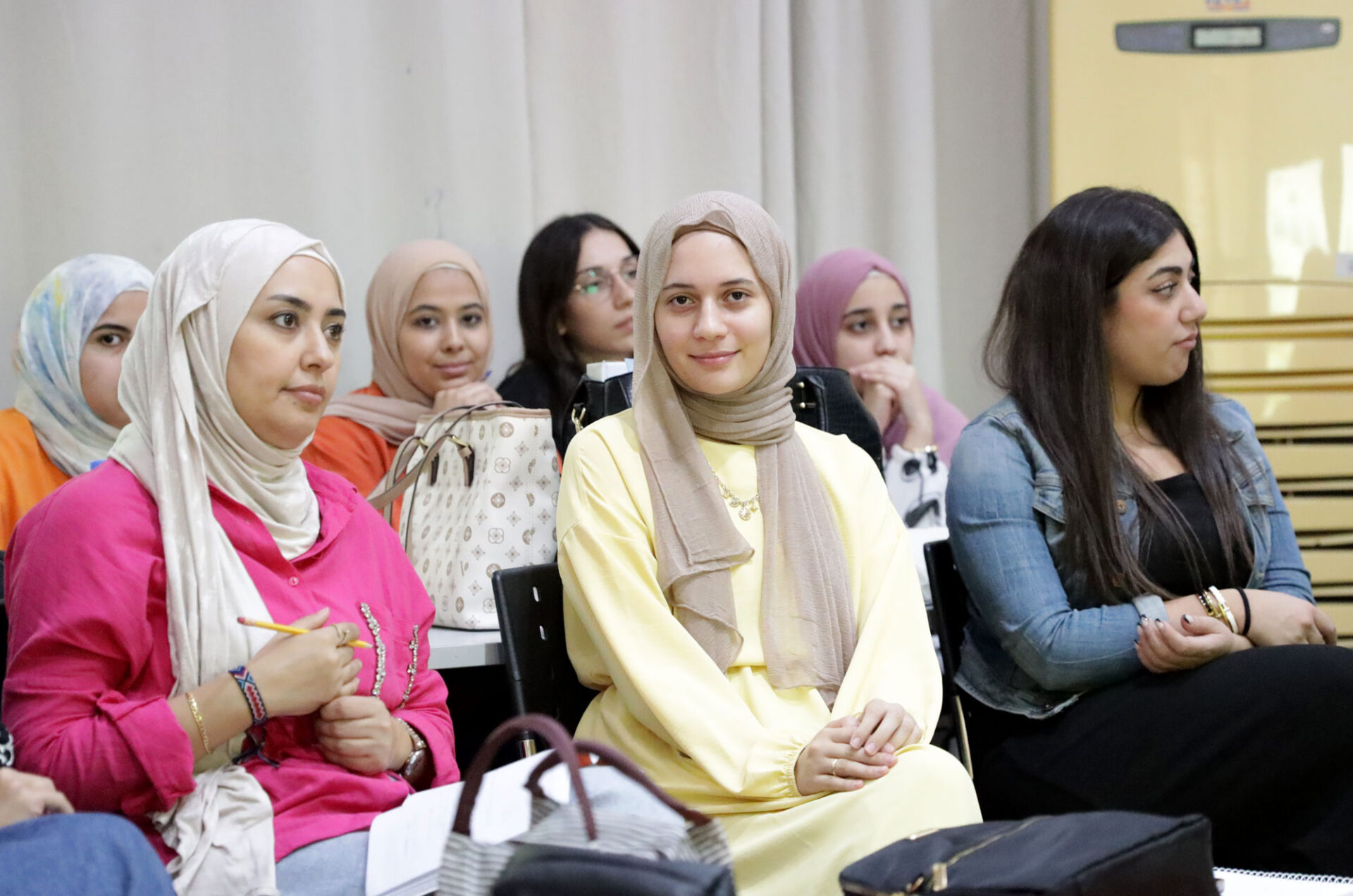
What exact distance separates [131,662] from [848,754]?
38.0 inches

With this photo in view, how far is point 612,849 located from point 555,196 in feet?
9.13

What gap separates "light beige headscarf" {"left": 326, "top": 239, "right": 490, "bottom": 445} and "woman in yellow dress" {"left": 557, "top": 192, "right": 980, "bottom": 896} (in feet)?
3.76

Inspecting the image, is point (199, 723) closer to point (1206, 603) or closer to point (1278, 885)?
point (1278, 885)

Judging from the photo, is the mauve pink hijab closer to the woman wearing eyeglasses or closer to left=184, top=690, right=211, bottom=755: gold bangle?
the woman wearing eyeglasses

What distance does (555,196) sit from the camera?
3660 millimetres

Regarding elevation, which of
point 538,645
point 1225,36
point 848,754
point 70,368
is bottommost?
point 848,754

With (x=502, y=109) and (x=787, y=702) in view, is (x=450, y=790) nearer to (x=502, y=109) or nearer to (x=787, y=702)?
(x=787, y=702)

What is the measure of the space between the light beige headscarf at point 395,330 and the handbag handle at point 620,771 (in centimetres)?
203

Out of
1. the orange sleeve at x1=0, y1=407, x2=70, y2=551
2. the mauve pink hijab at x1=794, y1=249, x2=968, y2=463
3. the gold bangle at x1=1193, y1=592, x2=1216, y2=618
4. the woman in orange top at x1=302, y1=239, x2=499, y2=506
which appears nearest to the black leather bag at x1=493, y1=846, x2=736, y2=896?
the gold bangle at x1=1193, y1=592, x2=1216, y2=618

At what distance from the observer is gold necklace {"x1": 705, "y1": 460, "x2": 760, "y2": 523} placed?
2.11 meters

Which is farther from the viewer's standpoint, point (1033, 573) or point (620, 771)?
point (1033, 573)

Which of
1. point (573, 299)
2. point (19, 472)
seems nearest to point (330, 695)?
point (19, 472)

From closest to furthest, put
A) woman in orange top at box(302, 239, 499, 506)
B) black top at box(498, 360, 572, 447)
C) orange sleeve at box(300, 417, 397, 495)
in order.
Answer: orange sleeve at box(300, 417, 397, 495)
woman in orange top at box(302, 239, 499, 506)
black top at box(498, 360, 572, 447)

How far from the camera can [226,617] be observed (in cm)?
164
